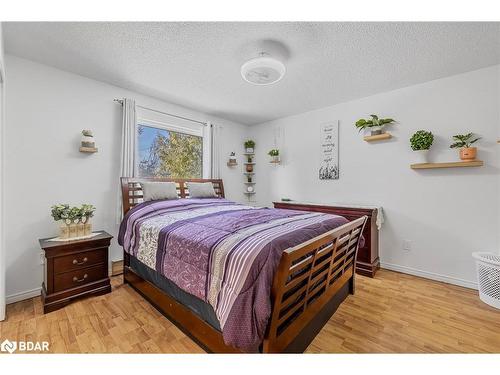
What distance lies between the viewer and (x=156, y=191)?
280 centimetres

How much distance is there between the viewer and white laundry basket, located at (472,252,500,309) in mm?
2092

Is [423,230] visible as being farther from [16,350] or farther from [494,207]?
[16,350]

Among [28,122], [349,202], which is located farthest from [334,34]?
[28,122]

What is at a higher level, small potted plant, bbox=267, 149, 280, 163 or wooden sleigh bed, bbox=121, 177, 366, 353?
small potted plant, bbox=267, 149, 280, 163

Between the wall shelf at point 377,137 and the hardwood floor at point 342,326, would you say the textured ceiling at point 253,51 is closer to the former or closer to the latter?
the wall shelf at point 377,137

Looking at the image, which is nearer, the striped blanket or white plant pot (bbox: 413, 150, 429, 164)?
the striped blanket

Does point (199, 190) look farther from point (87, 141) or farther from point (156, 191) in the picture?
point (87, 141)

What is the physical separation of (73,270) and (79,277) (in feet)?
0.32

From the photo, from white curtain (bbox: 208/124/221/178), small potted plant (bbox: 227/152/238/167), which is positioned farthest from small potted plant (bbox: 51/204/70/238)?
small potted plant (bbox: 227/152/238/167)

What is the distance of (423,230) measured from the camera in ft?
9.29

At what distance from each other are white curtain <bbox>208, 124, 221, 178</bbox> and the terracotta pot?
3.32m

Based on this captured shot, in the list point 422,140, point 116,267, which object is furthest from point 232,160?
point 422,140

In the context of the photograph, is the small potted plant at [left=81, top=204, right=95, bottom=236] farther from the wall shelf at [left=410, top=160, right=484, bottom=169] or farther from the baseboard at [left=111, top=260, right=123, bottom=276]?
the wall shelf at [left=410, top=160, right=484, bottom=169]

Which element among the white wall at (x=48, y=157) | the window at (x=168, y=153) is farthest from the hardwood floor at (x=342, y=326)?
the window at (x=168, y=153)
